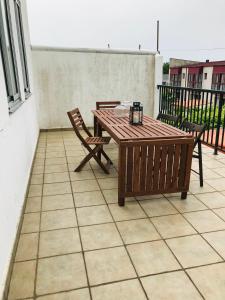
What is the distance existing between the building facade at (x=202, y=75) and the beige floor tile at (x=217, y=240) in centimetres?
1950

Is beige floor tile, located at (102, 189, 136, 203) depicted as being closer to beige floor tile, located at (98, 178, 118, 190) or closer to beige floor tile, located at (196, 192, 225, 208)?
beige floor tile, located at (98, 178, 118, 190)

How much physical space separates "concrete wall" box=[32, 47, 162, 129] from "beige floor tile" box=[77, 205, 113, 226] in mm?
3973

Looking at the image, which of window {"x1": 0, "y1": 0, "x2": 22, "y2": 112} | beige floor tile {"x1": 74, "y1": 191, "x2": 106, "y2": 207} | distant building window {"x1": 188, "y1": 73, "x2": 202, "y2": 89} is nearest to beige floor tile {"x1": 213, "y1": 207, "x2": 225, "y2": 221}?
beige floor tile {"x1": 74, "y1": 191, "x2": 106, "y2": 207}

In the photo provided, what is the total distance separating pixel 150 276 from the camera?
169 centimetres

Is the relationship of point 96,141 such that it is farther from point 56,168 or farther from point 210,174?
point 210,174

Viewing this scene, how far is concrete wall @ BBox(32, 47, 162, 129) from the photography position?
19.1 feet

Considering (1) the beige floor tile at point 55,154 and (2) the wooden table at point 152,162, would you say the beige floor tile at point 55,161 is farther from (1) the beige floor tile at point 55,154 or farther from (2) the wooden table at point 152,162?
(2) the wooden table at point 152,162

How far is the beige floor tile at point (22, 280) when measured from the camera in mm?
1550

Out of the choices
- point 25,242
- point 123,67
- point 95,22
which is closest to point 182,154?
point 25,242

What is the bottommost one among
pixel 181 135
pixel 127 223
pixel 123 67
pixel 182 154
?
pixel 127 223

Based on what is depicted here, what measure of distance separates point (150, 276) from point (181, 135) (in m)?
1.45

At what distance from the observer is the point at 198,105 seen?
4.76 m

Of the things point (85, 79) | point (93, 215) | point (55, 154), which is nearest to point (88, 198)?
point (93, 215)

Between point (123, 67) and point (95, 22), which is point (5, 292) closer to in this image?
point (123, 67)
